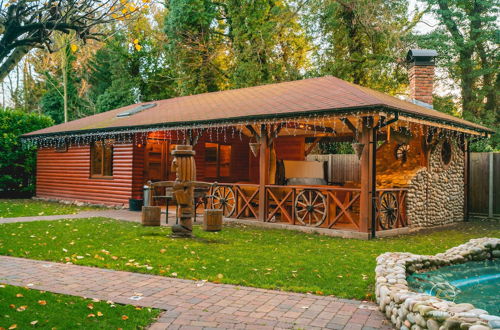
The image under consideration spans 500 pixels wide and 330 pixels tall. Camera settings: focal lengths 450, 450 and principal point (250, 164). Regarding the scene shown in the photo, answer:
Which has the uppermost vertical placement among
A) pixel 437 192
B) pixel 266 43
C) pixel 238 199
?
pixel 266 43

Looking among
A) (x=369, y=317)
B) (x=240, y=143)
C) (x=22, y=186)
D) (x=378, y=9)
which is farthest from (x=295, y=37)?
(x=369, y=317)

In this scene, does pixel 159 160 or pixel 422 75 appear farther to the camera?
pixel 159 160

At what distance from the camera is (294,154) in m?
16.2

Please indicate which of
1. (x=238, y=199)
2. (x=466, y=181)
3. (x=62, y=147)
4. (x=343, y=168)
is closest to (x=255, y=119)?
(x=238, y=199)

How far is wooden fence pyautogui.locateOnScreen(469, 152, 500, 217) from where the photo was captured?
14.5m

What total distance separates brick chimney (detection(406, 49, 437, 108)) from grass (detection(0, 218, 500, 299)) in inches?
230

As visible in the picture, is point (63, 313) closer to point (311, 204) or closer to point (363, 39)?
point (311, 204)

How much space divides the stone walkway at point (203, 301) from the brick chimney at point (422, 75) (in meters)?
12.0

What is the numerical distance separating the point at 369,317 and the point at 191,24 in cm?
2455

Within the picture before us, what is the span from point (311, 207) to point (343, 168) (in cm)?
798

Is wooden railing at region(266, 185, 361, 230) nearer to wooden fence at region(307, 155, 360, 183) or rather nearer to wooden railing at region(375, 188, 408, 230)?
wooden railing at region(375, 188, 408, 230)

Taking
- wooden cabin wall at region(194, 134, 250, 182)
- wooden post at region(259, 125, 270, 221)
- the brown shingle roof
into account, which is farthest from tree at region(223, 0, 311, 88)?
wooden post at region(259, 125, 270, 221)

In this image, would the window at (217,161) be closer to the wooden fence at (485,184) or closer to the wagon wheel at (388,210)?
the wagon wheel at (388,210)

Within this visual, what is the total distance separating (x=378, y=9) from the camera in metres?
21.3
